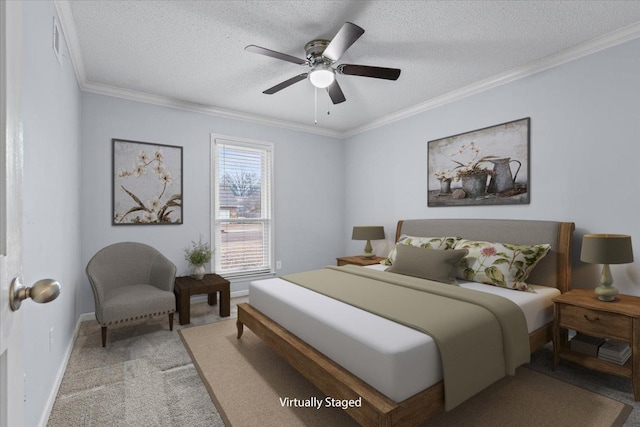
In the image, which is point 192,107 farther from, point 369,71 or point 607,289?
point 607,289

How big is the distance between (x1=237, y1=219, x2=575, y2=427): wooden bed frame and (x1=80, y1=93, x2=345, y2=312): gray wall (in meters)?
1.53

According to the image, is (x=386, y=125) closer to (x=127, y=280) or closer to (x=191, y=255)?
(x=191, y=255)

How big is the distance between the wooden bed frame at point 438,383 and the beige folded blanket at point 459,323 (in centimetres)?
18

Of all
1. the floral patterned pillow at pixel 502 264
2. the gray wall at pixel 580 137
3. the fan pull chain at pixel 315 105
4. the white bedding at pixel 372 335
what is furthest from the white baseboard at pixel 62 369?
the gray wall at pixel 580 137

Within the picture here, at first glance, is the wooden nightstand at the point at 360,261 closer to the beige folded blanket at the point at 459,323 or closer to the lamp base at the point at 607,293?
the beige folded blanket at the point at 459,323

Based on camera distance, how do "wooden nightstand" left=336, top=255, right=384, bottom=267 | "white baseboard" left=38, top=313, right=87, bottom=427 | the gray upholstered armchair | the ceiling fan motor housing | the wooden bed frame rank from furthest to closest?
"wooden nightstand" left=336, top=255, right=384, bottom=267 < the gray upholstered armchair < the ceiling fan motor housing < "white baseboard" left=38, top=313, right=87, bottom=427 < the wooden bed frame

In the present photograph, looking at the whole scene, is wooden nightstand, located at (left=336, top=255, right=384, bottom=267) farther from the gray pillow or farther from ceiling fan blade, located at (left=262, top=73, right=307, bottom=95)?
ceiling fan blade, located at (left=262, top=73, right=307, bottom=95)

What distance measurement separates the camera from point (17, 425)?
0.69 m

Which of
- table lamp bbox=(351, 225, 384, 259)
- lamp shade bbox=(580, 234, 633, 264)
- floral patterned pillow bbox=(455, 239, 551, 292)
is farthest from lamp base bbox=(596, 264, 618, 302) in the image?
table lamp bbox=(351, 225, 384, 259)

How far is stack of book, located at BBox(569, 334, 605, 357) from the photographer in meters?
2.42

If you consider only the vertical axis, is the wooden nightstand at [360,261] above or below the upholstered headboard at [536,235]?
below

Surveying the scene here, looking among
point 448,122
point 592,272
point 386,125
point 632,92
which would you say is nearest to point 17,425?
point 592,272

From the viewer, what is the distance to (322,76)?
266 cm

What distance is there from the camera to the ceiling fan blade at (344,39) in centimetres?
205
